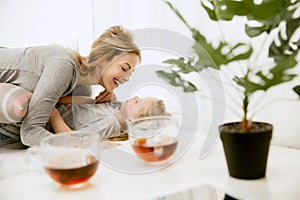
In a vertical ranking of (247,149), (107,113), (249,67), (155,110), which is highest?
(249,67)

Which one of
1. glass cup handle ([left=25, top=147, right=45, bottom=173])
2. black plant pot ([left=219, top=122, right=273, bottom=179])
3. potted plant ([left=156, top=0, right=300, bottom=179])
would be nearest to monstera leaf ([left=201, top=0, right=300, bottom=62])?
potted plant ([left=156, top=0, right=300, bottom=179])

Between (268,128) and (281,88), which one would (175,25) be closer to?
(281,88)

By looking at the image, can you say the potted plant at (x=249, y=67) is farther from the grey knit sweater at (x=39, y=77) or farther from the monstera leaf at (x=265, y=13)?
the grey knit sweater at (x=39, y=77)

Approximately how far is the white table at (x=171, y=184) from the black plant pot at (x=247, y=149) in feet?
0.08

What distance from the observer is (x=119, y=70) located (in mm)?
1442

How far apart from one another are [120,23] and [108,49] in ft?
1.63

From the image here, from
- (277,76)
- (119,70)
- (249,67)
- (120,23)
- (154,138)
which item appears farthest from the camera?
(120,23)

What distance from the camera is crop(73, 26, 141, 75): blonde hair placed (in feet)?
4.61

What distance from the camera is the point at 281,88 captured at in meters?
1.17

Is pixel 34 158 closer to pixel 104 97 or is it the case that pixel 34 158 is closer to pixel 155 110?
pixel 155 110

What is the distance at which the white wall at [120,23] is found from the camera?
1.19 meters

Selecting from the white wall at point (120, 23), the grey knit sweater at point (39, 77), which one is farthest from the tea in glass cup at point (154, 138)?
the grey knit sweater at point (39, 77)

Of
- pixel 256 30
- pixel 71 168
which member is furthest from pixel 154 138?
pixel 256 30

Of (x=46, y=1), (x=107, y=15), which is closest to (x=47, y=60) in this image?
(x=107, y=15)
